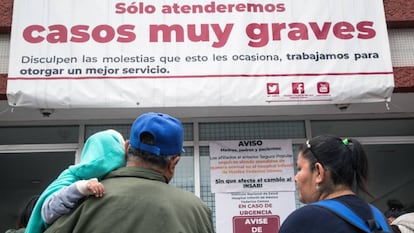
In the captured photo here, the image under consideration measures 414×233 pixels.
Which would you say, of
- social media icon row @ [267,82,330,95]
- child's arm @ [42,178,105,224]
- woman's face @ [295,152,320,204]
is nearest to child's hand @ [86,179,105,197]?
child's arm @ [42,178,105,224]

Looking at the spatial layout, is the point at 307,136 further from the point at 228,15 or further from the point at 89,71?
the point at 89,71

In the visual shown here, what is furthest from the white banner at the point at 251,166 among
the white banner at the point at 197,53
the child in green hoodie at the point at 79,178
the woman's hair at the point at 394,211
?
the child in green hoodie at the point at 79,178

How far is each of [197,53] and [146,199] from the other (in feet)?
11.9

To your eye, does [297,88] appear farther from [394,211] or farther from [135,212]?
[135,212]

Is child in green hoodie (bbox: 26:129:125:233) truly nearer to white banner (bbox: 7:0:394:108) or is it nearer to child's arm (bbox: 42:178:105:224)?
child's arm (bbox: 42:178:105:224)

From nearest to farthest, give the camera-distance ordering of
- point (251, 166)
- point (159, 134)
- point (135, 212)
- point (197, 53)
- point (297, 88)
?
point (135, 212), point (159, 134), point (297, 88), point (197, 53), point (251, 166)

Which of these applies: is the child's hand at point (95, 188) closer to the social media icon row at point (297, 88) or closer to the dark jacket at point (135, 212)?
the dark jacket at point (135, 212)

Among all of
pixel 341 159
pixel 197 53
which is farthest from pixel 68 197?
pixel 197 53

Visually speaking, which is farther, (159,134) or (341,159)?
(341,159)

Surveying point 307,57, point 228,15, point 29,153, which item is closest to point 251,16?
point 228,15

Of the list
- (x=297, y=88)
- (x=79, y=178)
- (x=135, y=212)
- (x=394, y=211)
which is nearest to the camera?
(x=135, y=212)

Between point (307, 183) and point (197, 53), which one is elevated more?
point (197, 53)

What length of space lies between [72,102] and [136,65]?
2.65ft

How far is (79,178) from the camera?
193 centimetres
